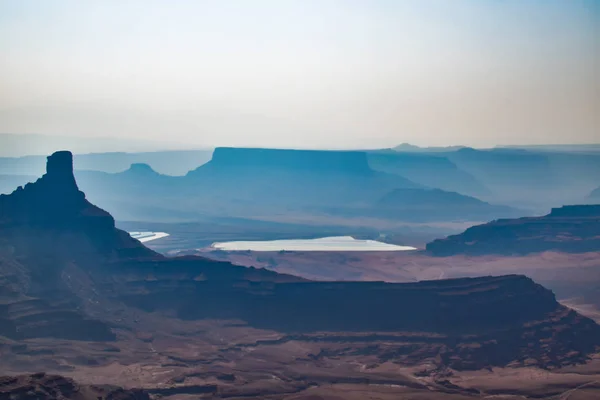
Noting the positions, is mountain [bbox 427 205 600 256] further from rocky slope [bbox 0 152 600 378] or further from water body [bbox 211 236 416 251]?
rocky slope [bbox 0 152 600 378]

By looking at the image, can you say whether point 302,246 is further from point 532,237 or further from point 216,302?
point 216,302

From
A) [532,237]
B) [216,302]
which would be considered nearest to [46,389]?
[216,302]

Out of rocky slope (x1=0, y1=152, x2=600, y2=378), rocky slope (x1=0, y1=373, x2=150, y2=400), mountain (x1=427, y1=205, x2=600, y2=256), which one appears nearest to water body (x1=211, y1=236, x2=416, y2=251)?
mountain (x1=427, y1=205, x2=600, y2=256)

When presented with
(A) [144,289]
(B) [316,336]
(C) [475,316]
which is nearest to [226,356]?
(B) [316,336]

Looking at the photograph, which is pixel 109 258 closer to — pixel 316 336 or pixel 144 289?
pixel 144 289

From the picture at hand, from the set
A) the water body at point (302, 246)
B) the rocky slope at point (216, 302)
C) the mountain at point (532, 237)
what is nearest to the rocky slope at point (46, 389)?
the rocky slope at point (216, 302)

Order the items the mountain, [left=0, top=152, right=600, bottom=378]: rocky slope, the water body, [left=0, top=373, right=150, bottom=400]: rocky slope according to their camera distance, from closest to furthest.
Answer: [left=0, top=373, right=150, bottom=400]: rocky slope → [left=0, top=152, right=600, bottom=378]: rocky slope → the mountain → the water body

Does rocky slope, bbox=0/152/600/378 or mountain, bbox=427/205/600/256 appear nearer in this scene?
rocky slope, bbox=0/152/600/378
